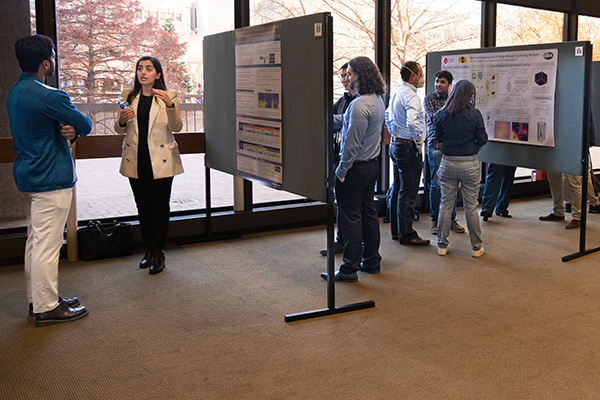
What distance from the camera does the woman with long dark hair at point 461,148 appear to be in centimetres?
508

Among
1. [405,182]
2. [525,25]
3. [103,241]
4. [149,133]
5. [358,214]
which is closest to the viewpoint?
[358,214]

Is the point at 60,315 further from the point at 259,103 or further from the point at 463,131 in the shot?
the point at 463,131

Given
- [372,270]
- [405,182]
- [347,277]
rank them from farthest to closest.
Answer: [405,182]
[372,270]
[347,277]

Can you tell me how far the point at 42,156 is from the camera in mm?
3707

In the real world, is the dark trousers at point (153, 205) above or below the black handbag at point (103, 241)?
above

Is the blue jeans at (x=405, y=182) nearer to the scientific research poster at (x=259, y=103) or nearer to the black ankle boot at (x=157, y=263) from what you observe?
the scientific research poster at (x=259, y=103)

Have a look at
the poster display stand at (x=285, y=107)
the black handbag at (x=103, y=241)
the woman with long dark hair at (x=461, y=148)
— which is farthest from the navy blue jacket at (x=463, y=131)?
the black handbag at (x=103, y=241)

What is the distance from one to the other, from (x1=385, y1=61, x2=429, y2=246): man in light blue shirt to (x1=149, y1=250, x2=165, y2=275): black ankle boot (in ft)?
6.97

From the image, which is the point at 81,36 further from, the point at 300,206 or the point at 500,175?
the point at 500,175

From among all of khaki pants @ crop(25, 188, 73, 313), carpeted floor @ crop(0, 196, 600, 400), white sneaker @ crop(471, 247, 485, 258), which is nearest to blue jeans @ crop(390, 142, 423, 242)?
carpeted floor @ crop(0, 196, 600, 400)

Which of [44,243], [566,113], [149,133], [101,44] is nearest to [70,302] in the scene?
[44,243]

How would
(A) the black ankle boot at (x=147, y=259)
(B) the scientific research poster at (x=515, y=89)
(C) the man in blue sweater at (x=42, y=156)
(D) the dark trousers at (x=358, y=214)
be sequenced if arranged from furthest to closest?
(B) the scientific research poster at (x=515, y=89) → (A) the black ankle boot at (x=147, y=259) → (D) the dark trousers at (x=358, y=214) → (C) the man in blue sweater at (x=42, y=156)

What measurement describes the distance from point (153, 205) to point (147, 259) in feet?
1.54

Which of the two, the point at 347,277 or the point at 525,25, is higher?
the point at 525,25
